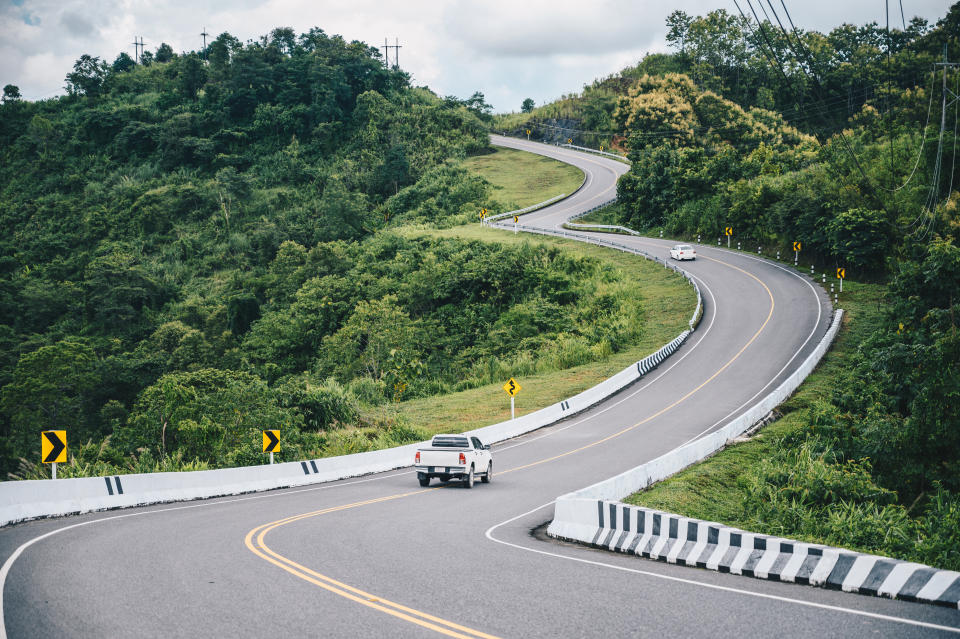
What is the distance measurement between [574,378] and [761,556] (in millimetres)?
28232

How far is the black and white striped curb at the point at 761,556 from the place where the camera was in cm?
777

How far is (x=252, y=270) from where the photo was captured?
7469cm

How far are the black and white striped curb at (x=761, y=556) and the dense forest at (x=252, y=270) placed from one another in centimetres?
1569

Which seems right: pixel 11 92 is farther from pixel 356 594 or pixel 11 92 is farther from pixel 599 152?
pixel 356 594

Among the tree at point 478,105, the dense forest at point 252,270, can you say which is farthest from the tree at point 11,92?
the tree at point 478,105

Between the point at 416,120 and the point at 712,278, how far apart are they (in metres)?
60.5

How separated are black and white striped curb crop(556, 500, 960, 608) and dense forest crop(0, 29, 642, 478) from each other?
15.7 metres

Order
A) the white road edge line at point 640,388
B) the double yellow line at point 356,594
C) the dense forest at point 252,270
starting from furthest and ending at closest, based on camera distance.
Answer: the dense forest at point 252,270 → the white road edge line at point 640,388 → the double yellow line at point 356,594

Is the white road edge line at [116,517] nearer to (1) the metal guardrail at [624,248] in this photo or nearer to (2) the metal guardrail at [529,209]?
(1) the metal guardrail at [624,248]

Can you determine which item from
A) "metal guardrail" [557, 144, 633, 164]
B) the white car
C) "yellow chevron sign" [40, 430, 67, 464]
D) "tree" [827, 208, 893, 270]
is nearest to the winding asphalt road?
"yellow chevron sign" [40, 430, 67, 464]

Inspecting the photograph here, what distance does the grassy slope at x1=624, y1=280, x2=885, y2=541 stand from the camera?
54.9 feet

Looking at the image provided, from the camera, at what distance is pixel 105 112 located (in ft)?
336

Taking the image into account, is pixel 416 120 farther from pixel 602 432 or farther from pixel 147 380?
pixel 602 432

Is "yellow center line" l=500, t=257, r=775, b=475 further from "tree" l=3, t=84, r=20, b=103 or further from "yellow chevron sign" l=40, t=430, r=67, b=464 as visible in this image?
"tree" l=3, t=84, r=20, b=103
